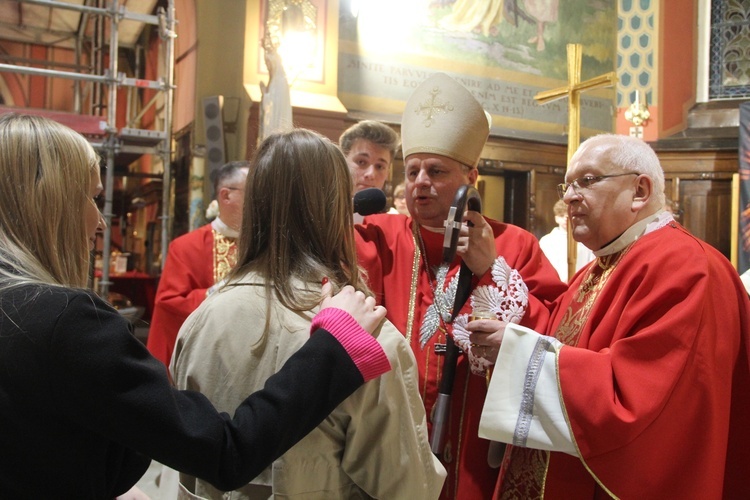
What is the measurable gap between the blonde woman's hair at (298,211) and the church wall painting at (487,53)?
22.7 feet

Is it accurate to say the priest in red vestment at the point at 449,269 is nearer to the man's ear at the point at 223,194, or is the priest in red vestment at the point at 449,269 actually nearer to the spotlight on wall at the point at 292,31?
the man's ear at the point at 223,194

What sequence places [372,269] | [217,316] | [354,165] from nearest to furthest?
[217,316] → [372,269] → [354,165]

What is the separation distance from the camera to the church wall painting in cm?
834

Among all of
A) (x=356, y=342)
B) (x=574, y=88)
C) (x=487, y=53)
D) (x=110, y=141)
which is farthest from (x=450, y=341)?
(x=487, y=53)

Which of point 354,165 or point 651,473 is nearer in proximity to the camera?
point 651,473

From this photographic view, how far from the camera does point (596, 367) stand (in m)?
1.76

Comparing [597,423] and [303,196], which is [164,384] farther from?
[597,423]

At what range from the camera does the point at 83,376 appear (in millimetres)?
974

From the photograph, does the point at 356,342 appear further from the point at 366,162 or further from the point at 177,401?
the point at 366,162

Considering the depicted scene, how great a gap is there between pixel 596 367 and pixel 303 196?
0.90m

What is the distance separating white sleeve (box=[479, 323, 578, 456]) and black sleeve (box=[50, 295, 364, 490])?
779 mm

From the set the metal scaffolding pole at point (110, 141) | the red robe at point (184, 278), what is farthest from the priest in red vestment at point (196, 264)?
the metal scaffolding pole at point (110, 141)

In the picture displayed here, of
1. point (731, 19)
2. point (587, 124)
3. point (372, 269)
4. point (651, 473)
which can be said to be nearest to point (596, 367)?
point (651, 473)

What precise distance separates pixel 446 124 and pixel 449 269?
0.50 meters
